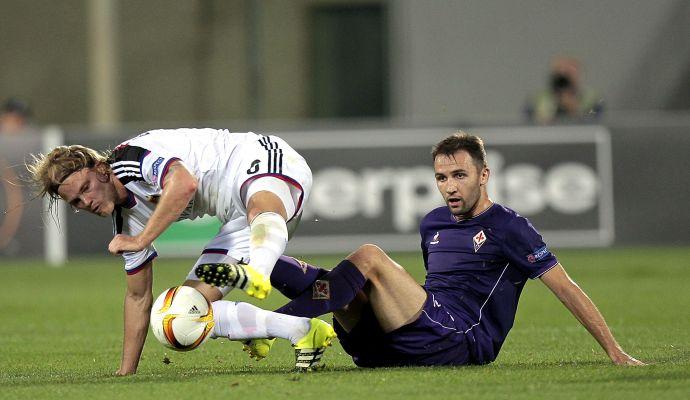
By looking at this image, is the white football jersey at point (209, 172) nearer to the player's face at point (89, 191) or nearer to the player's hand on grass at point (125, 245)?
the player's face at point (89, 191)

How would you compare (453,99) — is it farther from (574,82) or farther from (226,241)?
(226,241)

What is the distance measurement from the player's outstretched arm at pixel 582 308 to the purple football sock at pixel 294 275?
114cm

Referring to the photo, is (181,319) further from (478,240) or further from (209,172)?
(478,240)

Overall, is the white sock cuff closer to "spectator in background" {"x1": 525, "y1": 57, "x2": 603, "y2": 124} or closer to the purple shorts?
the purple shorts

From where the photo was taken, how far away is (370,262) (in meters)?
6.68

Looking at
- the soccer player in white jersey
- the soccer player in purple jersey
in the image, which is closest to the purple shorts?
the soccer player in purple jersey

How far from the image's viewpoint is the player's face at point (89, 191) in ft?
21.5

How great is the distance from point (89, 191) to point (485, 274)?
2.03 meters

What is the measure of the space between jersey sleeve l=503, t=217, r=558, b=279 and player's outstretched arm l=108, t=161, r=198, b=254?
1.60 m

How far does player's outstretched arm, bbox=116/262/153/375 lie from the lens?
23.0 ft

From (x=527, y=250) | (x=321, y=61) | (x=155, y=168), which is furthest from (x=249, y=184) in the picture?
(x=321, y=61)

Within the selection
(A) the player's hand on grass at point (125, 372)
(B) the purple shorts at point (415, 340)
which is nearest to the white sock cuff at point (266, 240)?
(B) the purple shorts at point (415, 340)

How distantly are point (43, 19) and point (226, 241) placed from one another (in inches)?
735

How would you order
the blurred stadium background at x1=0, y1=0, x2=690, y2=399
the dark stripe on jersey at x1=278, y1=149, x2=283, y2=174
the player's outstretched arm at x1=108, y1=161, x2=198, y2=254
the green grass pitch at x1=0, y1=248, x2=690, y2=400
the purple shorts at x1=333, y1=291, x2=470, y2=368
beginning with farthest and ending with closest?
the blurred stadium background at x1=0, y1=0, x2=690, y2=399 → the dark stripe on jersey at x1=278, y1=149, x2=283, y2=174 → the purple shorts at x1=333, y1=291, x2=470, y2=368 → the player's outstretched arm at x1=108, y1=161, x2=198, y2=254 → the green grass pitch at x1=0, y1=248, x2=690, y2=400
